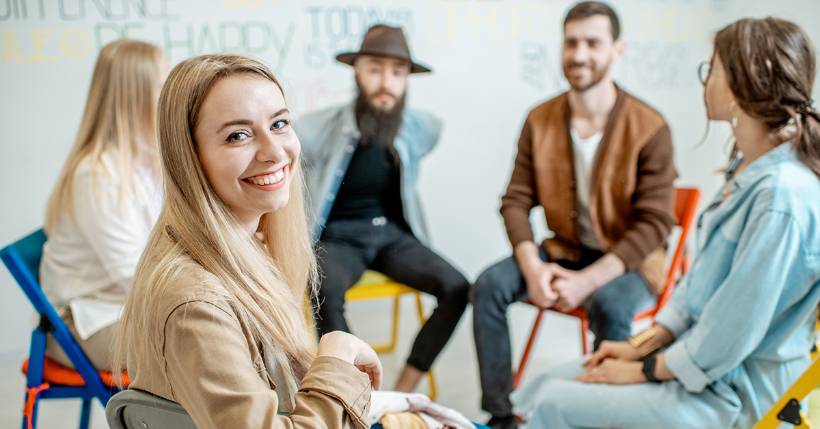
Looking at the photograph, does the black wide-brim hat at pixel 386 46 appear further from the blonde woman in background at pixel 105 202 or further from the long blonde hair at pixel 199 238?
the long blonde hair at pixel 199 238

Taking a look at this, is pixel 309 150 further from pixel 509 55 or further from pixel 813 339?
pixel 813 339

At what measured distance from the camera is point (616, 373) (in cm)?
175

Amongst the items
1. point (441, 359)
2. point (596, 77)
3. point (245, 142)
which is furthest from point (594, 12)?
point (245, 142)

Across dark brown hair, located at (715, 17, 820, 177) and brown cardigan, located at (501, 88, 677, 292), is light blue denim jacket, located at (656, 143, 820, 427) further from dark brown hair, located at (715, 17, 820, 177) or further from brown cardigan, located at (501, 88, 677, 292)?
brown cardigan, located at (501, 88, 677, 292)

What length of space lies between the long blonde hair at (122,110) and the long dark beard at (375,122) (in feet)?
2.63

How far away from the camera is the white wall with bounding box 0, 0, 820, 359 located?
3.01 meters

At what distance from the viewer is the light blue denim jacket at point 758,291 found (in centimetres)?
152

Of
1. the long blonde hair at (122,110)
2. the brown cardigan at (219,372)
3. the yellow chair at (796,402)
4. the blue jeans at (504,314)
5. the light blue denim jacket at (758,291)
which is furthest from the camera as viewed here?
the blue jeans at (504,314)

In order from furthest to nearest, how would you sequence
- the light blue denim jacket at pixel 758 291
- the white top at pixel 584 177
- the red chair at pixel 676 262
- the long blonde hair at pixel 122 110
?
the white top at pixel 584 177
the red chair at pixel 676 262
the long blonde hair at pixel 122 110
the light blue denim jacket at pixel 758 291

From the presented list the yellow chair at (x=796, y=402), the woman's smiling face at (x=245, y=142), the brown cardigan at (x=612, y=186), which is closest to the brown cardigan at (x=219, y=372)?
the woman's smiling face at (x=245, y=142)

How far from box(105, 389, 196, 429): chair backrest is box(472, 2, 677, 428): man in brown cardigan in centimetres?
149

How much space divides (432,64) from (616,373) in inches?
80.1

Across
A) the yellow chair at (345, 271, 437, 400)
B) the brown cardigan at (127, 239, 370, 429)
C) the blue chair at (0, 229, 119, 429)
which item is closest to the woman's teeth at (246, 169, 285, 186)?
the brown cardigan at (127, 239, 370, 429)

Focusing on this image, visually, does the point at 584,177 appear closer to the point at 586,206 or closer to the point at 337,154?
the point at 586,206
